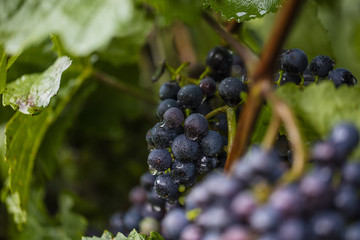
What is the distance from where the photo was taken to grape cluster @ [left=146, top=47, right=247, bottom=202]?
0.72 metres

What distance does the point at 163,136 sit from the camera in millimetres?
737

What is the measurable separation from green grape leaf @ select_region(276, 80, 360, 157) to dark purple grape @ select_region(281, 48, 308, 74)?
0.17 metres

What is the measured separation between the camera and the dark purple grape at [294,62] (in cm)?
76

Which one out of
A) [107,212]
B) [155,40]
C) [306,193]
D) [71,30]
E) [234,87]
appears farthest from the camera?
[155,40]

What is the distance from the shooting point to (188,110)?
0.78m

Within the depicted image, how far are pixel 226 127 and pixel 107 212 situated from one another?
92 centimetres

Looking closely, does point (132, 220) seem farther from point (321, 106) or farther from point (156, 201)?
point (321, 106)

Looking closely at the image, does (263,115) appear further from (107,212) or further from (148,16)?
(107,212)

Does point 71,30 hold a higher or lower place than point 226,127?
higher

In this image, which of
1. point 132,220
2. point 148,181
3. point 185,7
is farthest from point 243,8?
point 132,220

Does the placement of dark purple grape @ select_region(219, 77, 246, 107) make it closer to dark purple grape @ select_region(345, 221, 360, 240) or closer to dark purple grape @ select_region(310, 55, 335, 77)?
dark purple grape @ select_region(310, 55, 335, 77)

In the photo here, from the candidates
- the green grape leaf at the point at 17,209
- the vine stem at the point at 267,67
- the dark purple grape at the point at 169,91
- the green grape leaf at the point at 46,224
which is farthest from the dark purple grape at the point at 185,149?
the green grape leaf at the point at 46,224

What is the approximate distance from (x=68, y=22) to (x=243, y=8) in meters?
0.35


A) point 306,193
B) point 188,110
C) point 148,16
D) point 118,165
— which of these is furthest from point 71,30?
point 118,165
